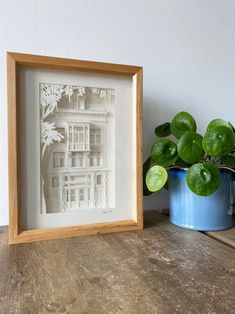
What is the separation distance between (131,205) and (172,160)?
0.49 feet

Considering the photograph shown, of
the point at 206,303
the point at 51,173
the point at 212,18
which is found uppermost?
the point at 212,18

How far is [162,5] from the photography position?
2.69ft

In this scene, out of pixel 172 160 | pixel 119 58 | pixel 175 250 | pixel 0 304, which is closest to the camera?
pixel 0 304

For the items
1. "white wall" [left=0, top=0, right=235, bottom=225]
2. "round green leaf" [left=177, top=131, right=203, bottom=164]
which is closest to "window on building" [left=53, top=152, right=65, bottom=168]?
"white wall" [left=0, top=0, right=235, bottom=225]

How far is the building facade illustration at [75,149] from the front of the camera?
0.61 meters

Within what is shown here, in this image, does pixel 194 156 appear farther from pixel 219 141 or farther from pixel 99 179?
pixel 99 179

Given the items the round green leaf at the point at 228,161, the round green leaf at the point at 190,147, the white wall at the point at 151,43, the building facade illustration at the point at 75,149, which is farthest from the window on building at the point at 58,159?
the round green leaf at the point at 228,161

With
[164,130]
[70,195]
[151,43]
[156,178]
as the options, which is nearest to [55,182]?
[70,195]

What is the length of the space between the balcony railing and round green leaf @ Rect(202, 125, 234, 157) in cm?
27

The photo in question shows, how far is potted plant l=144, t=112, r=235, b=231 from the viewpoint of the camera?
0.58 m

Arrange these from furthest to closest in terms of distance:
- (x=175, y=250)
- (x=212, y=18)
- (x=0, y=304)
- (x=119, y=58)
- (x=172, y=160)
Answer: (x=212, y=18) → (x=119, y=58) → (x=172, y=160) → (x=175, y=250) → (x=0, y=304)

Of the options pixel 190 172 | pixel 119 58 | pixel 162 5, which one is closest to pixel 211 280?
pixel 190 172

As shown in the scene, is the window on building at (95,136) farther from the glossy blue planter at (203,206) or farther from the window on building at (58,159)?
the glossy blue planter at (203,206)

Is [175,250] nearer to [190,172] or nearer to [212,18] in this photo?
[190,172]
